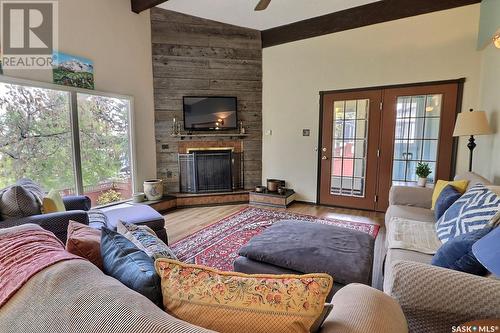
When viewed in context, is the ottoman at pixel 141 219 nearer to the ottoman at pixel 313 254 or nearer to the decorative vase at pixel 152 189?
the ottoman at pixel 313 254

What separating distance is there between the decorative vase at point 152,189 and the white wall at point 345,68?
6.66 feet

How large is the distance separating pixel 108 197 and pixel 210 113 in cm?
219

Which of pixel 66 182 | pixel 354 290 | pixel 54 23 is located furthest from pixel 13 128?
pixel 354 290

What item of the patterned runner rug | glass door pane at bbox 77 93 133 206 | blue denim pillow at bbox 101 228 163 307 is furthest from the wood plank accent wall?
blue denim pillow at bbox 101 228 163 307

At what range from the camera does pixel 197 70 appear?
4742 millimetres

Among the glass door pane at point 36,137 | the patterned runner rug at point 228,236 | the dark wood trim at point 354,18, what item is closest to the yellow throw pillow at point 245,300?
the patterned runner rug at point 228,236

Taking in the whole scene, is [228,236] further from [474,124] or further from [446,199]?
[474,124]

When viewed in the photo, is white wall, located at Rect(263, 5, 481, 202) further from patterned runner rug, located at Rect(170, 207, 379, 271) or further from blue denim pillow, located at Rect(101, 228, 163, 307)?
blue denim pillow, located at Rect(101, 228, 163, 307)

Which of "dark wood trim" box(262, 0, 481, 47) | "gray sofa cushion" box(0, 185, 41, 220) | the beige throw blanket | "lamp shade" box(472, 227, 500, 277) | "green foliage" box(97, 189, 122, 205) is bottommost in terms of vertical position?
"green foliage" box(97, 189, 122, 205)

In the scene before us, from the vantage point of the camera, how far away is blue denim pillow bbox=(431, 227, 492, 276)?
1.24 m

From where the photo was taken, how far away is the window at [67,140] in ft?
9.60

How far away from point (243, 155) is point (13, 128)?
3.32 m

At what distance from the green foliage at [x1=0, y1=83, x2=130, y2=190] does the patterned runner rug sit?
183 centimetres

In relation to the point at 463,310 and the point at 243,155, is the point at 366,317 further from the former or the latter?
the point at 243,155
